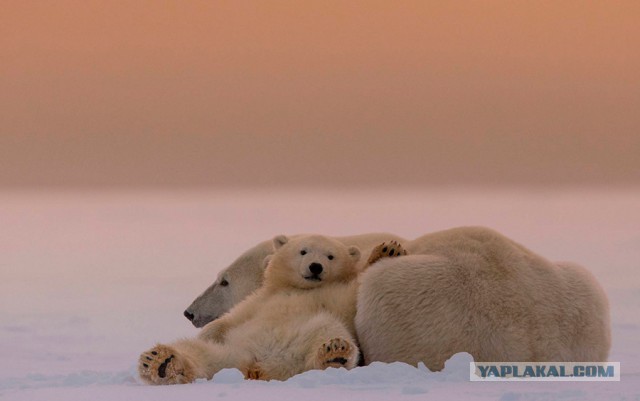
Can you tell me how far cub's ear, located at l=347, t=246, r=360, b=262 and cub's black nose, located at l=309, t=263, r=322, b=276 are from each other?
26 centimetres

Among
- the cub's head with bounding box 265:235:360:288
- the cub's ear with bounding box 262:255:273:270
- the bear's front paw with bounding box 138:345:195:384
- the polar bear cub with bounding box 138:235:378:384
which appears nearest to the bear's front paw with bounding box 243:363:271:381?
the polar bear cub with bounding box 138:235:378:384

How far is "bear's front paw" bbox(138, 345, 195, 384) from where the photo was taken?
20.9 ft

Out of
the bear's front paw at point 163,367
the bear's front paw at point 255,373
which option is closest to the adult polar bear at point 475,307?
the bear's front paw at point 255,373

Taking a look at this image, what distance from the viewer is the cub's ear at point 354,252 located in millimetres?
7340

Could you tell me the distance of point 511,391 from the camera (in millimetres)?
5980

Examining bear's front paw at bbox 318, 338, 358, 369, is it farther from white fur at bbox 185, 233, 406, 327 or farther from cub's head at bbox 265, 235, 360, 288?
white fur at bbox 185, 233, 406, 327

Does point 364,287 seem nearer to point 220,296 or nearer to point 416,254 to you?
point 416,254

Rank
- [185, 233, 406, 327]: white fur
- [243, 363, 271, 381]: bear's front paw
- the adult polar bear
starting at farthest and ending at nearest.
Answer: [185, 233, 406, 327]: white fur, the adult polar bear, [243, 363, 271, 381]: bear's front paw

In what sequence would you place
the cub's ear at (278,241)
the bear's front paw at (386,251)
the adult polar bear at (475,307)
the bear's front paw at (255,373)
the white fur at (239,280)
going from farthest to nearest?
the white fur at (239,280), the cub's ear at (278,241), the bear's front paw at (386,251), the adult polar bear at (475,307), the bear's front paw at (255,373)

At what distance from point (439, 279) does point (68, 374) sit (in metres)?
2.14

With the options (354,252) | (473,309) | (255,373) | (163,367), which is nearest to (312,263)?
(354,252)

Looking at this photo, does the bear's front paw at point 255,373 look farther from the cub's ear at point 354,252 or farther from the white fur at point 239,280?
the white fur at point 239,280

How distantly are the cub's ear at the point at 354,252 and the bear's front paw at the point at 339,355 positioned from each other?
1031 millimetres

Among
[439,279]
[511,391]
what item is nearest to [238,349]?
[439,279]
